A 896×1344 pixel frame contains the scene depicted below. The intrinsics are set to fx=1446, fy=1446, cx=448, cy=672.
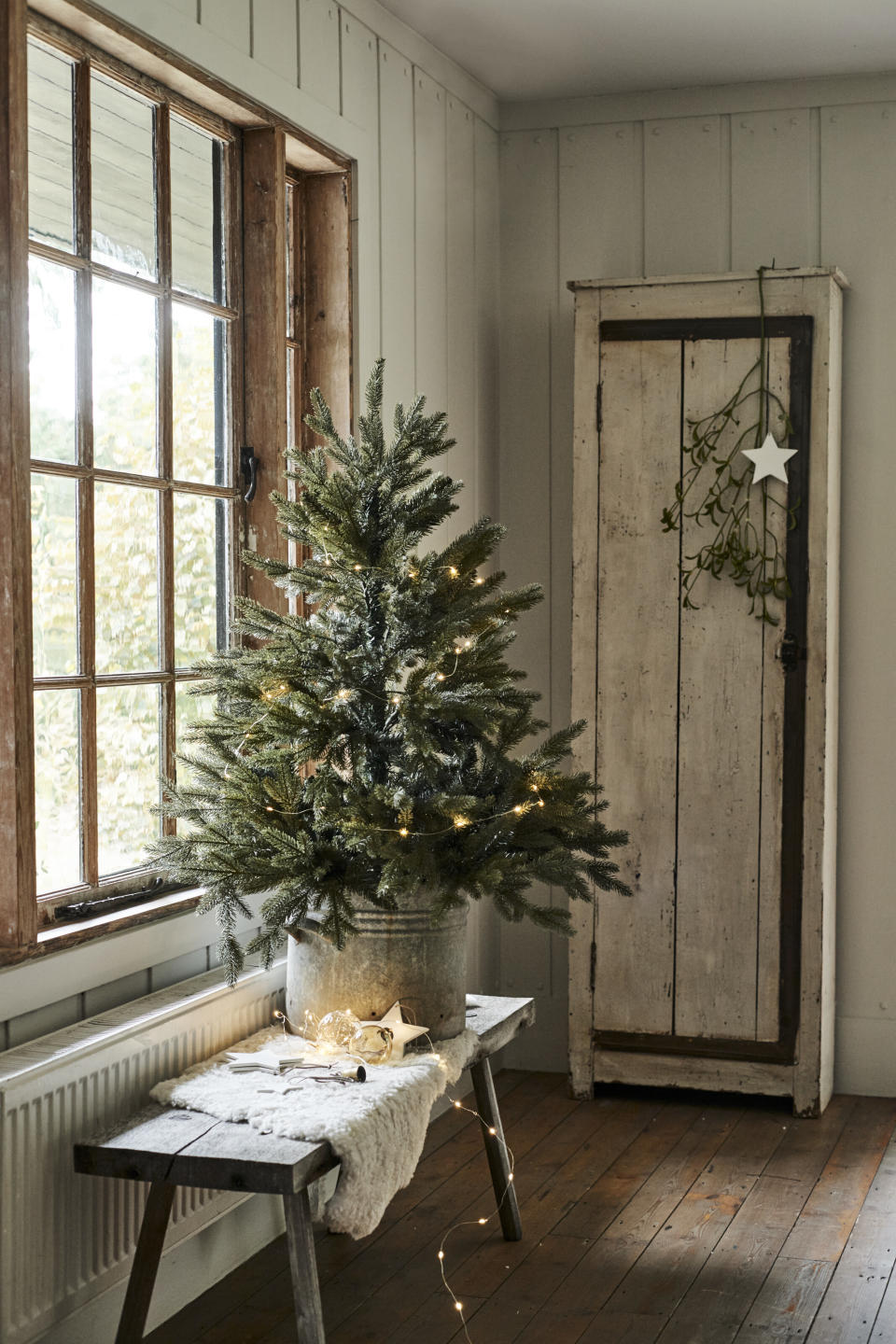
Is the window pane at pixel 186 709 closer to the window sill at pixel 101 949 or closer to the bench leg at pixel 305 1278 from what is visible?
the window sill at pixel 101 949

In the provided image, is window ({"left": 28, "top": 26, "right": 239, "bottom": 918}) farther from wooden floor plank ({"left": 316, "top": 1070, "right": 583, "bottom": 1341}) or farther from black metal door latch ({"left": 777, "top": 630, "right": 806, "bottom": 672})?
black metal door latch ({"left": 777, "top": 630, "right": 806, "bottom": 672})

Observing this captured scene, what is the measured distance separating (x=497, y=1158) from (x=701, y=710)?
1404 millimetres

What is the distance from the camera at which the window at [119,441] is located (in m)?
2.51

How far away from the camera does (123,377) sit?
2729mm

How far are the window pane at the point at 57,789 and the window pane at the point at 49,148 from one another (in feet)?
2.65

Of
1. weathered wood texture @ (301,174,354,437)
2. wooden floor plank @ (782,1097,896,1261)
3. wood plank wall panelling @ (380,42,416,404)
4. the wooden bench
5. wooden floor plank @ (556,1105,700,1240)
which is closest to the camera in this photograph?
the wooden bench

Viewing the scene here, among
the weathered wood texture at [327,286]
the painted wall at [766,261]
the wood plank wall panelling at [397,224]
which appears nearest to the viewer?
the weathered wood texture at [327,286]

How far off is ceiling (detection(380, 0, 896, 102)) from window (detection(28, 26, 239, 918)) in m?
1.05

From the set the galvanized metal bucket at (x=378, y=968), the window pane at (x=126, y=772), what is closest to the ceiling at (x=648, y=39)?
the window pane at (x=126, y=772)

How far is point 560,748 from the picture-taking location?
284 centimetres

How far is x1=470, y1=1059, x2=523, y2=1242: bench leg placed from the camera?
3.08m

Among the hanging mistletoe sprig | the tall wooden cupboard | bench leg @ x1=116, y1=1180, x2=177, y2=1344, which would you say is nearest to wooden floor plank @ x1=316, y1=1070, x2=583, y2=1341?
bench leg @ x1=116, y1=1180, x2=177, y2=1344

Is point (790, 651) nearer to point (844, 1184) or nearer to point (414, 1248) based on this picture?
point (844, 1184)

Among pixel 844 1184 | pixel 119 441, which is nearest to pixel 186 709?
pixel 119 441
